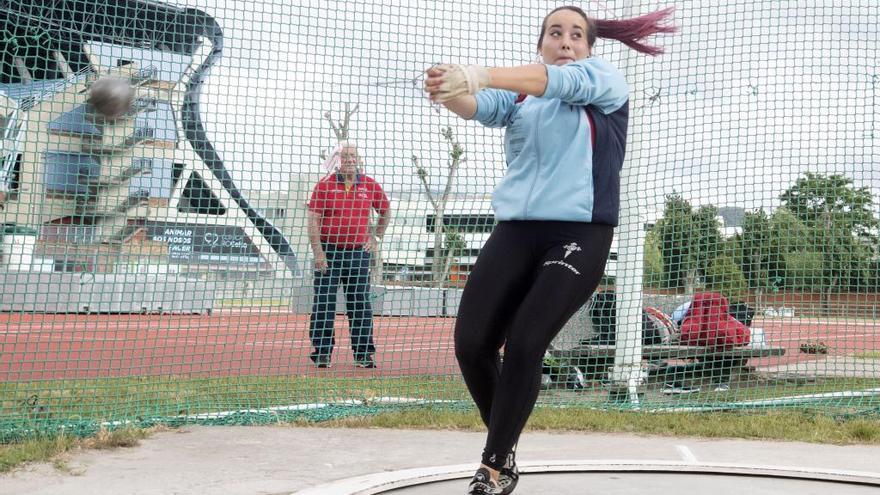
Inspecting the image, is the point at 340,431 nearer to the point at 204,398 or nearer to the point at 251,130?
the point at 204,398

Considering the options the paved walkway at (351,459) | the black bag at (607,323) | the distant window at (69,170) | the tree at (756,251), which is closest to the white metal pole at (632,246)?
the black bag at (607,323)

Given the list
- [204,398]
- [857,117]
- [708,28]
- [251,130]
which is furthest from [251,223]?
[857,117]

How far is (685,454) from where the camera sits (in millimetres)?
4234

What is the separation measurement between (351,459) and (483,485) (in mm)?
1180

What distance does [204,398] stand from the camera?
5.25 meters

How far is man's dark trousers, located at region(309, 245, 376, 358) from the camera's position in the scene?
22.6 feet

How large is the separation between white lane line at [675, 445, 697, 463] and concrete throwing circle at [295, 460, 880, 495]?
0.34 metres

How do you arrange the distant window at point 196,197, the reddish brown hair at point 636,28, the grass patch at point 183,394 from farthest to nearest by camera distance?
the distant window at point 196,197 < the grass patch at point 183,394 < the reddish brown hair at point 636,28

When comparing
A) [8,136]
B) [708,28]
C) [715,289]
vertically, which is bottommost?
[715,289]

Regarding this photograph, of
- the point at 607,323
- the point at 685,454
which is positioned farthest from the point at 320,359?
the point at 685,454

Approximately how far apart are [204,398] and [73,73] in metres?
2.08

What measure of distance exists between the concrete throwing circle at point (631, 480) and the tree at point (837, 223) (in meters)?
3.20

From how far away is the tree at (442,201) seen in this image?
6.38 metres

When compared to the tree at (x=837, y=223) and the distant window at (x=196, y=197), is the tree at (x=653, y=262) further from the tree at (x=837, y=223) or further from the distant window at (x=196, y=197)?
the distant window at (x=196, y=197)
